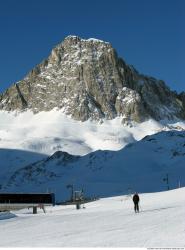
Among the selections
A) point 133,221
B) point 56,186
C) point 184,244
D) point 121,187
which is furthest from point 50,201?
point 56,186

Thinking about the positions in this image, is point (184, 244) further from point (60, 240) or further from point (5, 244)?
point (5, 244)

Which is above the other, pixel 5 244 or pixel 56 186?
pixel 56 186

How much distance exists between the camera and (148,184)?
604ft

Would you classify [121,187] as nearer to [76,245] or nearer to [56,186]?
[56,186]

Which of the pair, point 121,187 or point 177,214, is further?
point 121,187

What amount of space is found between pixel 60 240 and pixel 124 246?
5.50 m

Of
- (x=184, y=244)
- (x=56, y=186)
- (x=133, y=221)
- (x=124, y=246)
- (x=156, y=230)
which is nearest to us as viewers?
(x=184, y=244)

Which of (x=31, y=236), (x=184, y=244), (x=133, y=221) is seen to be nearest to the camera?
(x=184, y=244)

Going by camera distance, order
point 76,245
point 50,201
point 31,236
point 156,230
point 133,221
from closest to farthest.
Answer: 1. point 76,245
2. point 156,230
3. point 31,236
4. point 133,221
5. point 50,201

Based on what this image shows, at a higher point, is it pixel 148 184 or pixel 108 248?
pixel 148 184

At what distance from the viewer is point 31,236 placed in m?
30.7

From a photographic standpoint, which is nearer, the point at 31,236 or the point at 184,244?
the point at 184,244

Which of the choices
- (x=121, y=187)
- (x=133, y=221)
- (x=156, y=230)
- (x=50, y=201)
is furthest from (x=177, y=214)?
(x=121, y=187)

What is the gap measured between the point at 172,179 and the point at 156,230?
15742cm
